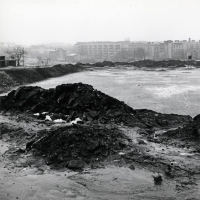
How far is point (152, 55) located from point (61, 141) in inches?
4692

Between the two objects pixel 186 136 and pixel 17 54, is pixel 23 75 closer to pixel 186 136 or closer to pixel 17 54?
pixel 17 54

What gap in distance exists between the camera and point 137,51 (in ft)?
369

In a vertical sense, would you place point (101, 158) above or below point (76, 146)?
below

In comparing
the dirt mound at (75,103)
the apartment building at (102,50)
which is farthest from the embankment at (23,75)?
the apartment building at (102,50)

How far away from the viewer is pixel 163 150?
39.8 ft

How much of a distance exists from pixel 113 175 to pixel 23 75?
36.4 metres

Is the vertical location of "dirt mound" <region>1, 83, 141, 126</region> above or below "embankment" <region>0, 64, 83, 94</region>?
below

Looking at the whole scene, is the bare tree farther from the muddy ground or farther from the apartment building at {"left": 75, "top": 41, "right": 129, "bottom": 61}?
the apartment building at {"left": 75, "top": 41, "right": 129, "bottom": 61}

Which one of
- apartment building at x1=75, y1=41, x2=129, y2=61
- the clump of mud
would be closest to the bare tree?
the clump of mud

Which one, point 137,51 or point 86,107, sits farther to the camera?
point 137,51

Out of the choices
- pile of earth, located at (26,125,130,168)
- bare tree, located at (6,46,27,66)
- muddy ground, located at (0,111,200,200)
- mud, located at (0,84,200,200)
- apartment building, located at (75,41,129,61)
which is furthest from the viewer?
apartment building, located at (75,41,129,61)

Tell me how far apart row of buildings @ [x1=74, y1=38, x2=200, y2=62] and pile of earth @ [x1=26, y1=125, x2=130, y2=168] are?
98.9 metres

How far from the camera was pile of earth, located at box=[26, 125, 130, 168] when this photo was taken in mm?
11062

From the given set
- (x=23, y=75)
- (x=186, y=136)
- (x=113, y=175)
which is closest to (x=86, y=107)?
(x=186, y=136)
